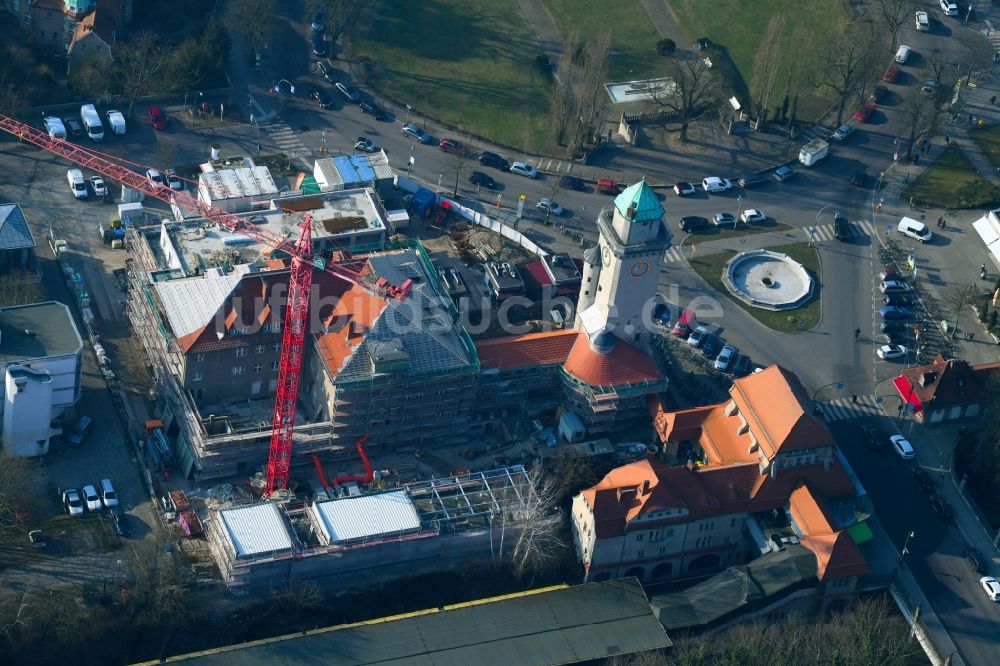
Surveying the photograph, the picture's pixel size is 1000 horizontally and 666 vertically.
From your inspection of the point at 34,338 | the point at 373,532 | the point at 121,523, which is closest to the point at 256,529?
the point at 373,532

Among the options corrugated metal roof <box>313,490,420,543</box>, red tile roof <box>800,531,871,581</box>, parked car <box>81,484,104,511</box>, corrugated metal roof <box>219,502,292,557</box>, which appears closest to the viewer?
corrugated metal roof <box>219,502,292,557</box>

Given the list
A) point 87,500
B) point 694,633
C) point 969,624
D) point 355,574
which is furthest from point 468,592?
point 969,624

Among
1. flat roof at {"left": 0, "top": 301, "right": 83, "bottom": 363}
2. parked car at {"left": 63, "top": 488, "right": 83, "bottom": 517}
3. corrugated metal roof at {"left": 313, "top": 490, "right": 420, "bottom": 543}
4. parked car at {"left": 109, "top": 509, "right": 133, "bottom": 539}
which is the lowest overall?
parked car at {"left": 109, "top": 509, "right": 133, "bottom": 539}

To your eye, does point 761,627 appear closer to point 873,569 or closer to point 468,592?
point 873,569

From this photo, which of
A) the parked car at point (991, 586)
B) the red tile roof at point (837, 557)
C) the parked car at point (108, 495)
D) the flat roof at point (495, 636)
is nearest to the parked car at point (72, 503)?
the parked car at point (108, 495)

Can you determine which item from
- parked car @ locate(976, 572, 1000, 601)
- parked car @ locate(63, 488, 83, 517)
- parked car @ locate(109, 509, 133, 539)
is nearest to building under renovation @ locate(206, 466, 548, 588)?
parked car @ locate(109, 509, 133, 539)

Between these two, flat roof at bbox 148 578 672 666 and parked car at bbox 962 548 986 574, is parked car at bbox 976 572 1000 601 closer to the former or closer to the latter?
parked car at bbox 962 548 986 574

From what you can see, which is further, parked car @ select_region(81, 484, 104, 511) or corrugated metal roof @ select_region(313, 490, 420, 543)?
parked car @ select_region(81, 484, 104, 511)

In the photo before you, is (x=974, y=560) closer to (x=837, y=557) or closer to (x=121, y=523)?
(x=837, y=557)

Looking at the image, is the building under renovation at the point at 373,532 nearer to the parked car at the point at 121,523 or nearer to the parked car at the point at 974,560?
the parked car at the point at 121,523
